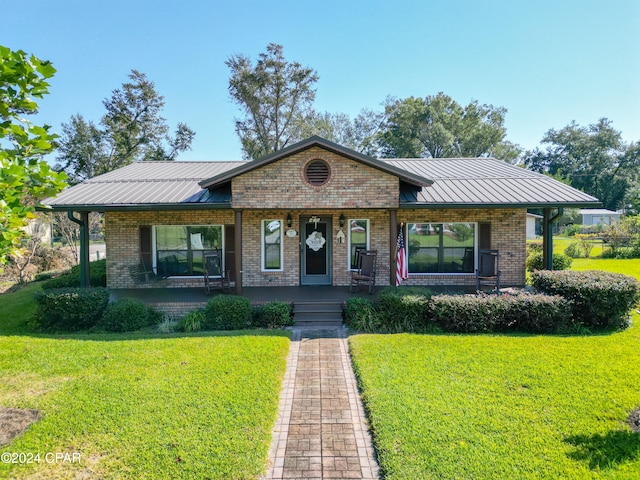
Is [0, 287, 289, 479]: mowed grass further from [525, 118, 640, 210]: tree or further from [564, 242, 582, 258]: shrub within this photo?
[525, 118, 640, 210]: tree

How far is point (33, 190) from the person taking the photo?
334 cm

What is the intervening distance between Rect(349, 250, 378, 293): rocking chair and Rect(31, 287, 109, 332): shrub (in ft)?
21.5

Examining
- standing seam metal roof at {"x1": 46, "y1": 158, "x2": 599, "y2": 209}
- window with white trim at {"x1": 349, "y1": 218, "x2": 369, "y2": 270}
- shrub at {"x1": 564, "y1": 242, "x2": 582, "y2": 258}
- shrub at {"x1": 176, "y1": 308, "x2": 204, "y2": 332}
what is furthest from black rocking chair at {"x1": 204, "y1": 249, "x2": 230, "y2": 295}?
shrub at {"x1": 564, "y1": 242, "x2": 582, "y2": 258}

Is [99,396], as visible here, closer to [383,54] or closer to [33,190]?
[33,190]

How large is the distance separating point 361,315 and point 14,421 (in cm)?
629

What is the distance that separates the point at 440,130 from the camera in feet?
117

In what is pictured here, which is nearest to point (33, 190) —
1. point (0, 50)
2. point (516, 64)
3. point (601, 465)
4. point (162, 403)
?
point (0, 50)

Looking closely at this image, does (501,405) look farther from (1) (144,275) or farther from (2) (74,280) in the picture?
(2) (74,280)

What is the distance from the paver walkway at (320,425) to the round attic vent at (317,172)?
4978 millimetres

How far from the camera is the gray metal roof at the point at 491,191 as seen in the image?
10.3m

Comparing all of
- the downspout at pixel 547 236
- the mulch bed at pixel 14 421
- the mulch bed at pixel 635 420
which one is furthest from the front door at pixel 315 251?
the mulch bed at pixel 635 420

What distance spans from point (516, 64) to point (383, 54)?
5.76 m

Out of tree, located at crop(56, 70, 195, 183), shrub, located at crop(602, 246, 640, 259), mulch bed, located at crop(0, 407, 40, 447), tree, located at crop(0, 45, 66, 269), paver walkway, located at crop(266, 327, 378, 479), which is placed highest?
tree, located at crop(56, 70, 195, 183)

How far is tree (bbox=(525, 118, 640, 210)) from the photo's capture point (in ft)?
163
